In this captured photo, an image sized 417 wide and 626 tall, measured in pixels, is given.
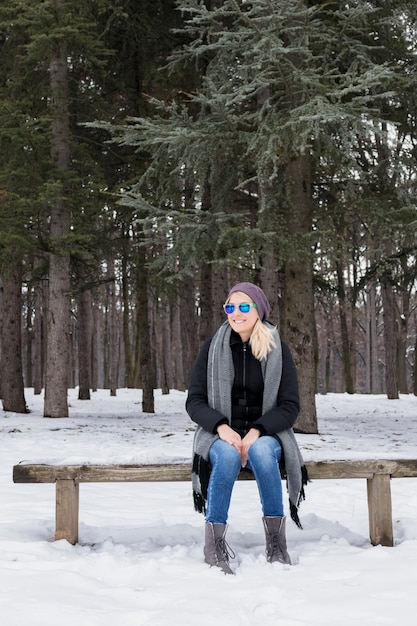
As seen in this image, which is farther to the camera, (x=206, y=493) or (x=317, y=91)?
(x=317, y=91)

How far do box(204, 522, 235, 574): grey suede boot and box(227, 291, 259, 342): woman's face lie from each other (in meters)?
1.24

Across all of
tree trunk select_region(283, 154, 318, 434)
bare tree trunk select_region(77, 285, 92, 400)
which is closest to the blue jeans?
tree trunk select_region(283, 154, 318, 434)

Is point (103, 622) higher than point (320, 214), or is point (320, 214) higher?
point (320, 214)

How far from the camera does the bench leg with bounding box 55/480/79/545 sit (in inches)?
180

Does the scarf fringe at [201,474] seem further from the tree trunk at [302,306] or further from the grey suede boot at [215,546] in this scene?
the tree trunk at [302,306]

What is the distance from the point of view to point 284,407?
442cm

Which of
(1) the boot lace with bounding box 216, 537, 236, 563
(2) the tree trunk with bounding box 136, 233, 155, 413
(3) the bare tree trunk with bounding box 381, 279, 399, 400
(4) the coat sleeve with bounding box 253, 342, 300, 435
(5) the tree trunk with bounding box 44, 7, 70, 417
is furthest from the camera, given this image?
(3) the bare tree trunk with bounding box 381, 279, 399, 400

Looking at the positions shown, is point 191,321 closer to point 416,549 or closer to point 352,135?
point 352,135

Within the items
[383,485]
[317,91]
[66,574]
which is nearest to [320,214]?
[317,91]

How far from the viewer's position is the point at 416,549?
4430 millimetres

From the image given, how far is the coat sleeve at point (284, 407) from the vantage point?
14.1ft

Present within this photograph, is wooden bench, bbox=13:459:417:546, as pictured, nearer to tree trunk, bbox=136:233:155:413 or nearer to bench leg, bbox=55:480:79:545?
bench leg, bbox=55:480:79:545

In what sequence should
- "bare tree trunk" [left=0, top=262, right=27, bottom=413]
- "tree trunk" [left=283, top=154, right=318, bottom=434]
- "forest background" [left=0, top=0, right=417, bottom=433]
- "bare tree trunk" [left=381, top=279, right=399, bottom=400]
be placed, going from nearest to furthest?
"forest background" [left=0, top=0, right=417, bottom=433] → "tree trunk" [left=283, top=154, right=318, bottom=434] → "bare tree trunk" [left=0, top=262, right=27, bottom=413] → "bare tree trunk" [left=381, top=279, right=399, bottom=400]

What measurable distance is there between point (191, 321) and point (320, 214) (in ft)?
38.4
